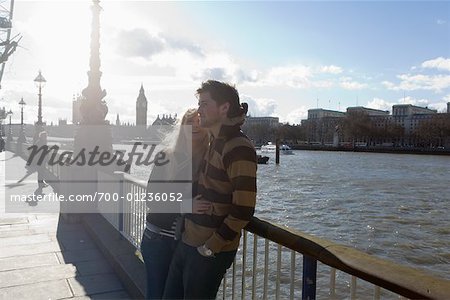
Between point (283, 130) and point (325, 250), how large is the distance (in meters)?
156

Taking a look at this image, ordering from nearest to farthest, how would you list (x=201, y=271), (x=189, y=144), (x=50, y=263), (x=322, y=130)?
(x=201, y=271)
(x=189, y=144)
(x=50, y=263)
(x=322, y=130)

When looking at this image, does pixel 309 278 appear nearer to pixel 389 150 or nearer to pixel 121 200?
pixel 121 200

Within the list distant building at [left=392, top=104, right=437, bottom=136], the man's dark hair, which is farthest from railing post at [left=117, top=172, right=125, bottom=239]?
distant building at [left=392, top=104, right=437, bottom=136]

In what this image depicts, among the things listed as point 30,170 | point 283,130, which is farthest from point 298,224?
point 283,130

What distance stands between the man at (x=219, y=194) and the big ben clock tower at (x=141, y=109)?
12588 centimetres

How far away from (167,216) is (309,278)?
1.08 m

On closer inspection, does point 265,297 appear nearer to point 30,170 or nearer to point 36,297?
point 36,297

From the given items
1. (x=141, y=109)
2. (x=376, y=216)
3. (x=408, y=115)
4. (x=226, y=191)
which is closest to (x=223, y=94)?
(x=226, y=191)

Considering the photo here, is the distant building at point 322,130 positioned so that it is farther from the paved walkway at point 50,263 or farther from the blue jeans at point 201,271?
the blue jeans at point 201,271

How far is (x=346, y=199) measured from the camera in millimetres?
25094

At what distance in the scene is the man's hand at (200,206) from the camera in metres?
2.50

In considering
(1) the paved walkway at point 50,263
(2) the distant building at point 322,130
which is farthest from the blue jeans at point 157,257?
(2) the distant building at point 322,130

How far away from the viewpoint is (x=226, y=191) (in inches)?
95.6

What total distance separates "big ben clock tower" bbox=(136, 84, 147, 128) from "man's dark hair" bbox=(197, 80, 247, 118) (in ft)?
413
